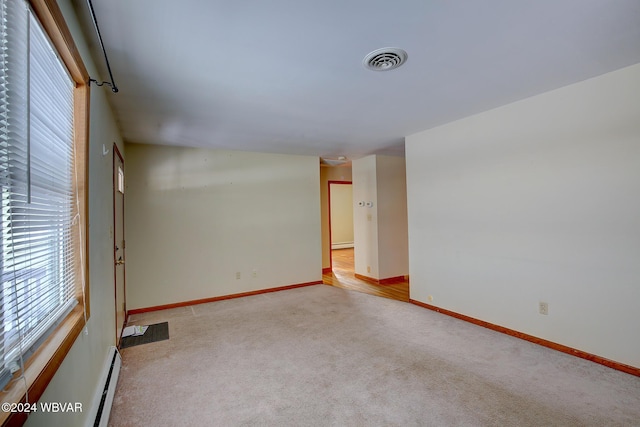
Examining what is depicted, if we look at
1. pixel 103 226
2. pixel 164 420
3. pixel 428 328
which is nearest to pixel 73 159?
pixel 103 226

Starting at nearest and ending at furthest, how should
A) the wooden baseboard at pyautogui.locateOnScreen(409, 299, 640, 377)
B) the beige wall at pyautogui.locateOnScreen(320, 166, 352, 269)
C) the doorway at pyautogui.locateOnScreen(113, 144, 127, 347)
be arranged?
the wooden baseboard at pyautogui.locateOnScreen(409, 299, 640, 377) → the doorway at pyautogui.locateOnScreen(113, 144, 127, 347) → the beige wall at pyautogui.locateOnScreen(320, 166, 352, 269)

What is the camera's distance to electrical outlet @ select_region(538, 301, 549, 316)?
284cm

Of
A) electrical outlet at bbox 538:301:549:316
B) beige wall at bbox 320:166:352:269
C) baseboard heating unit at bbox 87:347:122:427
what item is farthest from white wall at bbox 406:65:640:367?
baseboard heating unit at bbox 87:347:122:427

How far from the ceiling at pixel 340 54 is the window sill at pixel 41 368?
1589 millimetres

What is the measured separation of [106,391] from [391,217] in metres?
4.69

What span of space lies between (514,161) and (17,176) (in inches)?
145

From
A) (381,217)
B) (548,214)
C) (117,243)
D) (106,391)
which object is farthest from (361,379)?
(381,217)

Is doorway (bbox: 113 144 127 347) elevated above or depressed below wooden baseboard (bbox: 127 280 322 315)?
above

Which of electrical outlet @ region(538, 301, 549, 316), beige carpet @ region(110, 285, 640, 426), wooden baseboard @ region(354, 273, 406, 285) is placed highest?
electrical outlet @ region(538, 301, 549, 316)

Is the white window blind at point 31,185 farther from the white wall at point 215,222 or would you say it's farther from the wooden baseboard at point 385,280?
the wooden baseboard at point 385,280

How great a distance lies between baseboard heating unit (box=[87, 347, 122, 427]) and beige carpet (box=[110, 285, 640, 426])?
8cm

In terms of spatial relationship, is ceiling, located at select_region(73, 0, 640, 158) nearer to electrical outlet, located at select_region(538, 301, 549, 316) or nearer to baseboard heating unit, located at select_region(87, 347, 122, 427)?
electrical outlet, located at select_region(538, 301, 549, 316)

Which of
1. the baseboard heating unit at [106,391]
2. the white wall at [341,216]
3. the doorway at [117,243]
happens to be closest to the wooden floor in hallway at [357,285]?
the white wall at [341,216]

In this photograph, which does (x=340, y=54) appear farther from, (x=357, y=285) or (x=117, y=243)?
(x=357, y=285)
